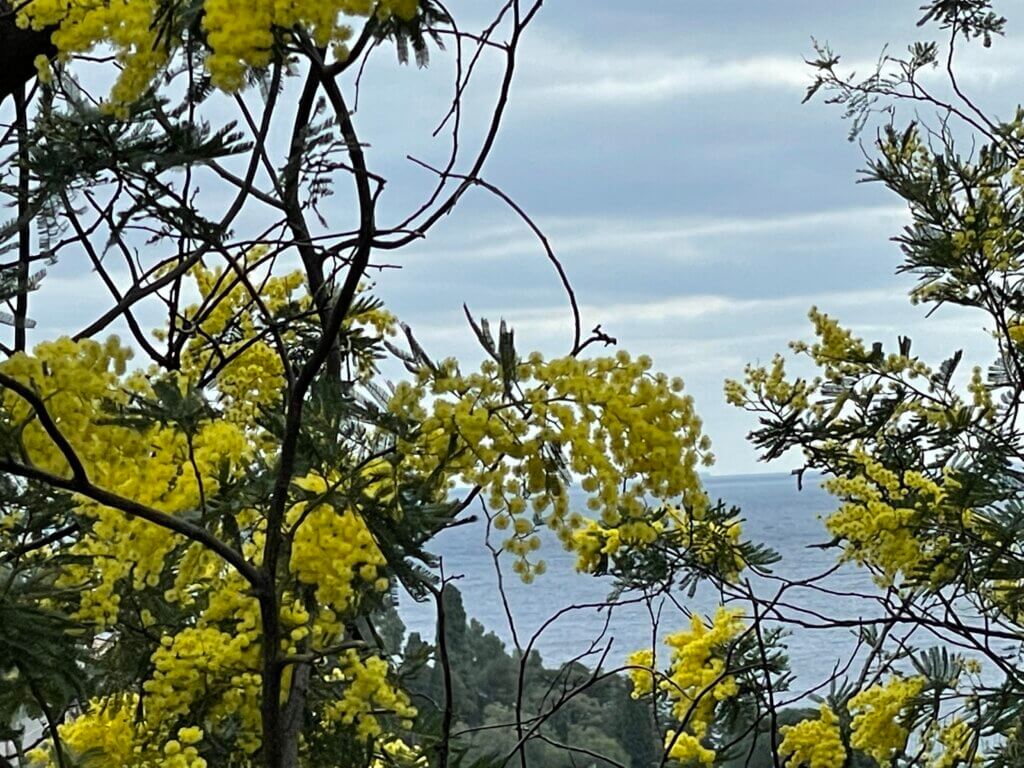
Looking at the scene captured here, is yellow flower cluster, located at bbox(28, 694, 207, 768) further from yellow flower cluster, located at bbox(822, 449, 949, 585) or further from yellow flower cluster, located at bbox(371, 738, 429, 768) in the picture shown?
yellow flower cluster, located at bbox(822, 449, 949, 585)

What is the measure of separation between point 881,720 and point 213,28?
5.96 feet

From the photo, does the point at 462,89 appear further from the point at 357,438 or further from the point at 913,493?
the point at 913,493

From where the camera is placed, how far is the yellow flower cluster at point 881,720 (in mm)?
2125

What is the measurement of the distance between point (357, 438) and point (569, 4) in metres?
0.61

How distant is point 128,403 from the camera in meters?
0.87

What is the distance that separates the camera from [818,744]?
2.13 metres

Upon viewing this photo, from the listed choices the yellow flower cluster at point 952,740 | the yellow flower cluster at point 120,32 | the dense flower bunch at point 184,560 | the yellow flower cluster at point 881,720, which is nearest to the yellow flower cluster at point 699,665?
the yellow flower cluster at point 881,720

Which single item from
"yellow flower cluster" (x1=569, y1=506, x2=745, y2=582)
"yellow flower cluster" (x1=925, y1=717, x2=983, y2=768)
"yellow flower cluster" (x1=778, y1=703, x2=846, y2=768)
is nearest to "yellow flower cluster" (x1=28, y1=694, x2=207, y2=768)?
"yellow flower cluster" (x1=569, y1=506, x2=745, y2=582)

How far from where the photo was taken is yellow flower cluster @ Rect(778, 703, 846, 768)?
6.98 feet

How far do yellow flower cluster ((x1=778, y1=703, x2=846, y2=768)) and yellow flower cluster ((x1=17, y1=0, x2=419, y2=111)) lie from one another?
1689 mm

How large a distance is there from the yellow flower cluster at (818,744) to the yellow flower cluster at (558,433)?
1467mm

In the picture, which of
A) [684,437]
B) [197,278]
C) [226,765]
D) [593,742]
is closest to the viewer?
[684,437]

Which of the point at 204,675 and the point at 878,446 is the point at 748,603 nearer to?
the point at 878,446

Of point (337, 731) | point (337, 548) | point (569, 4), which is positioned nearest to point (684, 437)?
point (337, 548)
